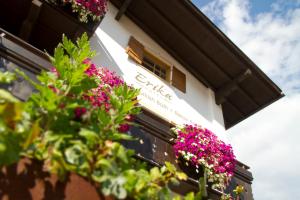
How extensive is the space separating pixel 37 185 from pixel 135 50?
712 cm

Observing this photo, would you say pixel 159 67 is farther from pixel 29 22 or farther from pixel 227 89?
pixel 29 22

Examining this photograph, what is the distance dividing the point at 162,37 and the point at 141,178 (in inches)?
328

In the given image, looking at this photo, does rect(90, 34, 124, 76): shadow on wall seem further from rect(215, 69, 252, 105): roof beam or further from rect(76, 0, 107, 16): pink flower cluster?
rect(215, 69, 252, 105): roof beam

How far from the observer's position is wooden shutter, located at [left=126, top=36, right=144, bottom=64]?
8.55 meters

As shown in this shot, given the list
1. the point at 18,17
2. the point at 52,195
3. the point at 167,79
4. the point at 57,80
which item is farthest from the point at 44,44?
the point at 52,195

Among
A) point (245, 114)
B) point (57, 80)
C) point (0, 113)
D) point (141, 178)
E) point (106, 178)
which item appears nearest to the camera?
point (0, 113)

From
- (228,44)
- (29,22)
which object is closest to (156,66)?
(228,44)

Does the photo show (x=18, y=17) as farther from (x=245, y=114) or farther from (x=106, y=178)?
(x=245, y=114)

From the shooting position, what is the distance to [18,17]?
6.36m

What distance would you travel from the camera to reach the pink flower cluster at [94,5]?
21.7 feet

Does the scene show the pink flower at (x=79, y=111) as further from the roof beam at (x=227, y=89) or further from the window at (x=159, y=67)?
the roof beam at (x=227, y=89)

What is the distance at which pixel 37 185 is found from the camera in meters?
1.95

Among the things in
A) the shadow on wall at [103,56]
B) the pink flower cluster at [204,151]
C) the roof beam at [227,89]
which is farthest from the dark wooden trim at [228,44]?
the pink flower cluster at [204,151]

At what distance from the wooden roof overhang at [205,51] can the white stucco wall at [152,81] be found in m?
0.28
